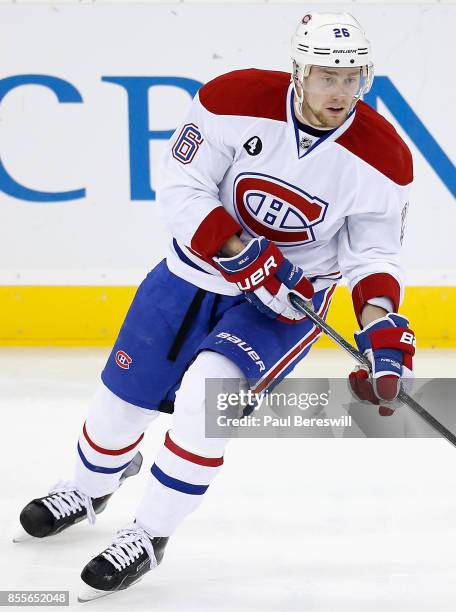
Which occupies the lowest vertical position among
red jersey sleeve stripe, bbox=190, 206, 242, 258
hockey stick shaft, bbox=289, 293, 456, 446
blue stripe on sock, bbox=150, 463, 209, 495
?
blue stripe on sock, bbox=150, 463, 209, 495

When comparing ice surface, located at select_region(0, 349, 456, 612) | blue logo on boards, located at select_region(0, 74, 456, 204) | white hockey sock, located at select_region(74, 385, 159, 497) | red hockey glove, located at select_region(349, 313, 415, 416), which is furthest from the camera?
blue logo on boards, located at select_region(0, 74, 456, 204)

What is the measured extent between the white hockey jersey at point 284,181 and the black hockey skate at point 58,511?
600mm

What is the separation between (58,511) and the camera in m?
2.54

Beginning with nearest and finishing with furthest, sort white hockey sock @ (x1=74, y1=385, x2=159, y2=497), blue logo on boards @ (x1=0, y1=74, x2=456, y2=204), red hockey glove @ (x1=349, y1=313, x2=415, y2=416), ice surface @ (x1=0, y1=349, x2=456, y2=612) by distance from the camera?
red hockey glove @ (x1=349, y1=313, x2=415, y2=416) → ice surface @ (x1=0, y1=349, x2=456, y2=612) → white hockey sock @ (x1=74, y1=385, x2=159, y2=497) → blue logo on boards @ (x1=0, y1=74, x2=456, y2=204)

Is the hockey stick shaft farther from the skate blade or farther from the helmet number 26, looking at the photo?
the skate blade

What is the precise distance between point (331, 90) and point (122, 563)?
977 millimetres

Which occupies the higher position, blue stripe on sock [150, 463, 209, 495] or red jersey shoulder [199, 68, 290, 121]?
red jersey shoulder [199, 68, 290, 121]

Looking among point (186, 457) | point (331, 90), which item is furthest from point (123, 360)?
point (331, 90)

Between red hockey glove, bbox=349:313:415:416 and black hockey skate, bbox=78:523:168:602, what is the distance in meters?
0.49

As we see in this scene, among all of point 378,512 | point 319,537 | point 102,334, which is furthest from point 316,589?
point 102,334

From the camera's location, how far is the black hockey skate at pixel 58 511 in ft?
8.24

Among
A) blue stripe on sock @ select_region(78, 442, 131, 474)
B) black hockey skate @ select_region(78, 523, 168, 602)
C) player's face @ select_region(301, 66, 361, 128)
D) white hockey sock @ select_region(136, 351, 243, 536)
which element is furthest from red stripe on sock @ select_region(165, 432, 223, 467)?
player's face @ select_region(301, 66, 361, 128)

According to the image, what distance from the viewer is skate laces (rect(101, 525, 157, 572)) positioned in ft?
7.24

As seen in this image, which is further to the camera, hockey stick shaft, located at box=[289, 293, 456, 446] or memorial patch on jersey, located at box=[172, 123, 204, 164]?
memorial patch on jersey, located at box=[172, 123, 204, 164]
